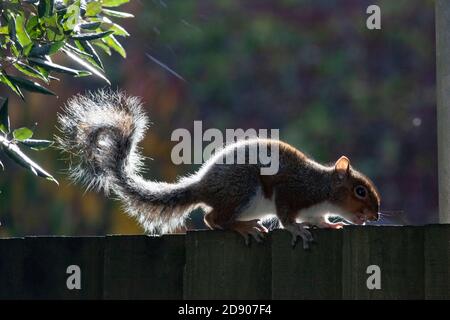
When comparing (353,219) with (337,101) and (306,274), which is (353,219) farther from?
(337,101)

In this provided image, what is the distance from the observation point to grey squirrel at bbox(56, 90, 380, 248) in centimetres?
401

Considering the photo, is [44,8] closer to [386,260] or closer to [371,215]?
[386,260]

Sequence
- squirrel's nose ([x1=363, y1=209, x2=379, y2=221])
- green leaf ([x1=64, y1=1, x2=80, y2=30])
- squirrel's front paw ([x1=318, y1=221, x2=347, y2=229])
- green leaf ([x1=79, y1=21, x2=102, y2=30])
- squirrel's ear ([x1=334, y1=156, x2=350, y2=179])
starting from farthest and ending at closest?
squirrel's ear ([x1=334, y1=156, x2=350, y2=179]), squirrel's nose ([x1=363, y1=209, x2=379, y2=221]), squirrel's front paw ([x1=318, y1=221, x2=347, y2=229]), green leaf ([x1=79, y1=21, x2=102, y2=30]), green leaf ([x1=64, y1=1, x2=80, y2=30])

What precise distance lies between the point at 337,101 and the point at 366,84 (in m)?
0.32

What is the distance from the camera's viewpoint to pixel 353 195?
4453 millimetres

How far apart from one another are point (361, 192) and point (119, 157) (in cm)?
104

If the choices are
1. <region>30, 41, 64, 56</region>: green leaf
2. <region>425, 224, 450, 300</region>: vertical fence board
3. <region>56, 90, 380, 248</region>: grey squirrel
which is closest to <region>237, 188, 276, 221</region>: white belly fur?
<region>56, 90, 380, 248</region>: grey squirrel

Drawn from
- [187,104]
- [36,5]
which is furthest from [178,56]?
[36,5]

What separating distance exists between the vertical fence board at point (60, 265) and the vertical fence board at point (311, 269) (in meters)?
0.64

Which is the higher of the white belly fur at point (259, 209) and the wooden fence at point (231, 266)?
the white belly fur at point (259, 209)

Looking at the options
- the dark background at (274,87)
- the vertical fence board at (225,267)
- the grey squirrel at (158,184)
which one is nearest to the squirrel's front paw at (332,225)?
the grey squirrel at (158,184)

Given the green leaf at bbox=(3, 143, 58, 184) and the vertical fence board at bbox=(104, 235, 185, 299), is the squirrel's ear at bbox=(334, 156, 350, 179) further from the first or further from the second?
the green leaf at bbox=(3, 143, 58, 184)

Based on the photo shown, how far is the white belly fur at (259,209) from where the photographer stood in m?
4.11

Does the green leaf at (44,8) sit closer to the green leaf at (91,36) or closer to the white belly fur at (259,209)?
the green leaf at (91,36)
